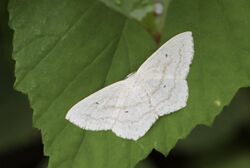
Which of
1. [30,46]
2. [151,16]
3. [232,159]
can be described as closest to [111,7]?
[151,16]

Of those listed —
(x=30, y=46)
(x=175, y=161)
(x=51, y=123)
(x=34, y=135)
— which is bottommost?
(x=34, y=135)

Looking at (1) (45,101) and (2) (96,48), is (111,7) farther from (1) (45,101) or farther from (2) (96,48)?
(1) (45,101)

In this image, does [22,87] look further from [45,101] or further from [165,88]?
[165,88]

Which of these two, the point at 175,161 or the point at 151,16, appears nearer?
the point at 151,16

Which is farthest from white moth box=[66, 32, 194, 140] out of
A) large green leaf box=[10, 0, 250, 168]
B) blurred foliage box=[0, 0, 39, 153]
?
blurred foliage box=[0, 0, 39, 153]

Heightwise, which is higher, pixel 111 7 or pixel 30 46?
pixel 111 7

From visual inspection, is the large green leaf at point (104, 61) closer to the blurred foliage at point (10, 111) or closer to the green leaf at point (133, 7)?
the green leaf at point (133, 7)
